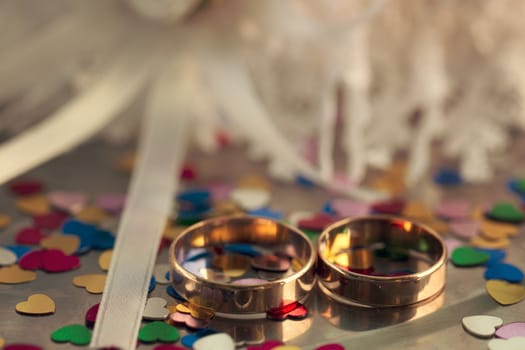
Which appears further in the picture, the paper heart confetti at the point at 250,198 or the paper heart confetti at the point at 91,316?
→ the paper heart confetti at the point at 250,198

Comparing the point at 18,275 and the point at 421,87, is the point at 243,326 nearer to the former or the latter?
the point at 18,275

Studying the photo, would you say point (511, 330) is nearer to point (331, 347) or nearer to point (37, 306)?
point (331, 347)

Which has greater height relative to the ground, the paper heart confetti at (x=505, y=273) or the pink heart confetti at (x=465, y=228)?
the pink heart confetti at (x=465, y=228)

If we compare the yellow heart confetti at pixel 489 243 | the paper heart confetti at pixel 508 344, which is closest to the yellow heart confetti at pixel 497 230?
the yellow heart confetti at pixel 489 243

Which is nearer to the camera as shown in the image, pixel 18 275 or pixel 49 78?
pixel 18 275

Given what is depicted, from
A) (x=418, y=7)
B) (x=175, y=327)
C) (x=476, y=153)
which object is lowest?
(x=175, y=327)

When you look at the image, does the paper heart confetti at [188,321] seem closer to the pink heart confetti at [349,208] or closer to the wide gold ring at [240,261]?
the wide gold ring at [240,261]

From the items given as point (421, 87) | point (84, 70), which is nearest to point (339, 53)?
point (421, 87)
